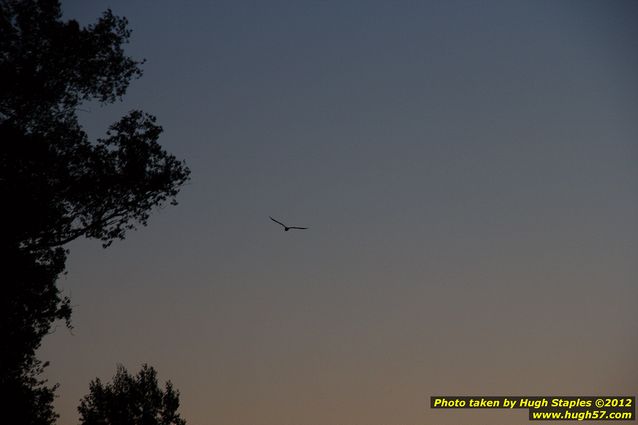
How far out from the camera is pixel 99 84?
3034 centimetres

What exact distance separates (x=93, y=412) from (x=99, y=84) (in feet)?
106

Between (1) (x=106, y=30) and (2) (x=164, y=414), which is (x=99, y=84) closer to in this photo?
(1) (x=106, y=30)

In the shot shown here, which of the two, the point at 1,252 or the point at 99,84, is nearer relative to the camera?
the point at 1,252

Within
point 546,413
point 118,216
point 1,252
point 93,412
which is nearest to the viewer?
point 1,252

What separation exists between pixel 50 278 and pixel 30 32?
9905 mm

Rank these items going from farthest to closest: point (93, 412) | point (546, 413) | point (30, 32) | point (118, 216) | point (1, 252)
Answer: point (93, 412)
point (546, 413)
point (118, 216)
point (30, 32)
point (1, 252)

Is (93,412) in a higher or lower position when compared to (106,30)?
lower

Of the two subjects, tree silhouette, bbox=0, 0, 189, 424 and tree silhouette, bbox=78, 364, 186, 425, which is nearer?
tree silhouette, bbox=0, 0, 189, 424

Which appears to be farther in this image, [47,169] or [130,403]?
[130,403]

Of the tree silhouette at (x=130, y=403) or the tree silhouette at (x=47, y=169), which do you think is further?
the tree silhouette at (x=130, y=403)

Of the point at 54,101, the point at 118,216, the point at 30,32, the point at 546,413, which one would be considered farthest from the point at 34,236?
the point at 546,413

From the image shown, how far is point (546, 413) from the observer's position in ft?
128

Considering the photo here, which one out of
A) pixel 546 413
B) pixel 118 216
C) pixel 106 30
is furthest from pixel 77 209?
pixel 546 413

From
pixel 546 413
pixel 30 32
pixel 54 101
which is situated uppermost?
pixel 30 32
